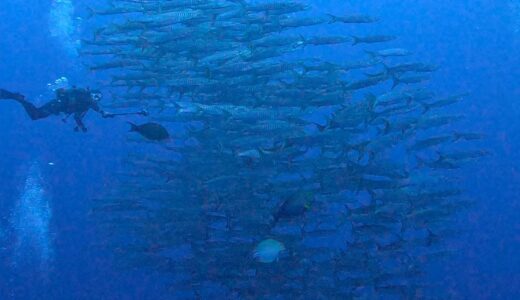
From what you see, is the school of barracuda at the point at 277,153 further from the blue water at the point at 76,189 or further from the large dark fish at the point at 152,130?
the blue water at the point at 76,189

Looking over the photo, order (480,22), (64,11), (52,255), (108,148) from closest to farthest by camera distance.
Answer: (52,255), (108,148), (64,11), (480,22)

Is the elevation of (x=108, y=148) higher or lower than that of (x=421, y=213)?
lower

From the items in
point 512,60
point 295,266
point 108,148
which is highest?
point 295,266

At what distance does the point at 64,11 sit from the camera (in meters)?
21.4

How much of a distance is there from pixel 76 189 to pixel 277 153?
12045 mm

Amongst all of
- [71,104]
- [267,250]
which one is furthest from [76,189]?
[71,104]

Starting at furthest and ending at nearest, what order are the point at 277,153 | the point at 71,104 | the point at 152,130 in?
the point at 277,153, the point at 152,130, the point at 71,104

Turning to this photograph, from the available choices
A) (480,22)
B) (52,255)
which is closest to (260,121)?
(52,255)

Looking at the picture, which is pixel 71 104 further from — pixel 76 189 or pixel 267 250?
pixel 76 189

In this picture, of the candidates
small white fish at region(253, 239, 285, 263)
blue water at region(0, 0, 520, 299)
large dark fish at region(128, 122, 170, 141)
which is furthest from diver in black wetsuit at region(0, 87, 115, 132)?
blue water at region(0, 0, 520, 299)

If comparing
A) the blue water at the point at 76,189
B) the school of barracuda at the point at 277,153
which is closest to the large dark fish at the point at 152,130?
the school of barracuda at the point at 277,153

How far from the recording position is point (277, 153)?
8727mm

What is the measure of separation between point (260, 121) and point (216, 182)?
3.81 ft

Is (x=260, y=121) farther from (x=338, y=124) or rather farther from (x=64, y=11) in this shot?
(x=64, y=11)
